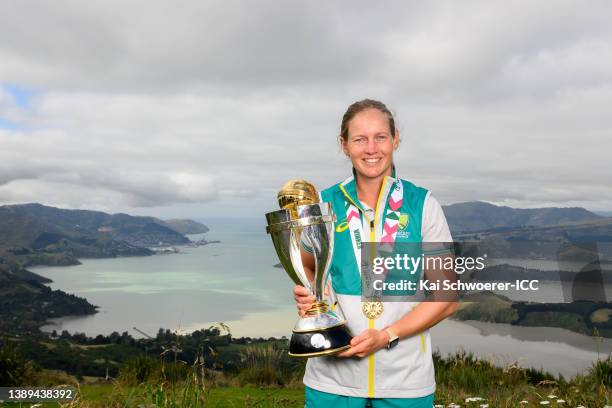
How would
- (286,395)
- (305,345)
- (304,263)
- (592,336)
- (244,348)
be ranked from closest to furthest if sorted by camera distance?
(305,345) → (304,263) → (592,336) → (286,395) → (244,348)

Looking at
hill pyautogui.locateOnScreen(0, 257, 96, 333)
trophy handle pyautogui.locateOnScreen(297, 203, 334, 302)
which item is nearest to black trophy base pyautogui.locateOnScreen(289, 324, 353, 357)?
trophy handle pyautogui.locateOnScreen(297, 203, 334, 302)

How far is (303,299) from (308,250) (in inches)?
11.2

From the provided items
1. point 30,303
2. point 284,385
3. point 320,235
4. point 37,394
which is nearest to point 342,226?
point 320,235

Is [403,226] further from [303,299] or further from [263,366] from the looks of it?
[263,366]

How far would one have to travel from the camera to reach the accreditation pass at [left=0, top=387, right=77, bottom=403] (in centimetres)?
658

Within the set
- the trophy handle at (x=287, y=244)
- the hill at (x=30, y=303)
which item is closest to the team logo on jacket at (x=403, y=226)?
the trophy handle at (x=287, y=244)

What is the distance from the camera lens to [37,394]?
Result: 23.9 feet

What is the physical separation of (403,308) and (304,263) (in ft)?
2.17

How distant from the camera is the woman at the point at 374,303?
2.96 meters

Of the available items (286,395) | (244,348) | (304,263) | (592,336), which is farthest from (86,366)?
(304,263)

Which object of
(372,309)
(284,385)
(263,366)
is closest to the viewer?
(372,309)

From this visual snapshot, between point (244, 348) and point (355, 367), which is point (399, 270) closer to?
point (355, 367)

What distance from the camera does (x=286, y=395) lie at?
7781 millimetres

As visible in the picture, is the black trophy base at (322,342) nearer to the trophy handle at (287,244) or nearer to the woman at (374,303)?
the woman at (374,303)
